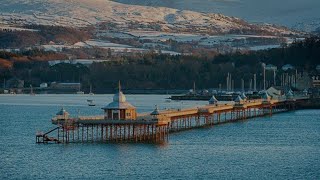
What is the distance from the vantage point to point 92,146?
50.0 m

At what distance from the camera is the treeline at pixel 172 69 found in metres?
125

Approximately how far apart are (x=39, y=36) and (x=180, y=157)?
135 m

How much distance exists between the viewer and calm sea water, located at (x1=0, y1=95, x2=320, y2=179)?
136 feet

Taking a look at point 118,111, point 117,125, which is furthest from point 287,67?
point 118,111

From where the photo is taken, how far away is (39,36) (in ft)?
591

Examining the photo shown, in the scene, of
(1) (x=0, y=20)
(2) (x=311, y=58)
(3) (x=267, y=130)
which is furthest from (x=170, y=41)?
(3) (x=267, y=130)

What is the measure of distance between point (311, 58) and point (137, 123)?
2877 inches

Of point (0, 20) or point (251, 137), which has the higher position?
point (0, 20)

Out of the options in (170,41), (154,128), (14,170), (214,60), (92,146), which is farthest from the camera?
(170,41)

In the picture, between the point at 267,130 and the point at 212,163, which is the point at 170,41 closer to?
the point at 267,130

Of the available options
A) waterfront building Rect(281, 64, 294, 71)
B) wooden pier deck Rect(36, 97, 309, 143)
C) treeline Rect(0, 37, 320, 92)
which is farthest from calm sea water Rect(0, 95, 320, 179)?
treeline Rect(0, 37, 320, 92)

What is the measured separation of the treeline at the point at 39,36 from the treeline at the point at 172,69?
30.4 meters

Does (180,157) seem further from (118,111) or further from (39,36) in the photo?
(39,36)

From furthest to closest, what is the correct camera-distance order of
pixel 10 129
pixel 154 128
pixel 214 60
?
pixel 214 60, pixel 10 129, pixel 154 128
